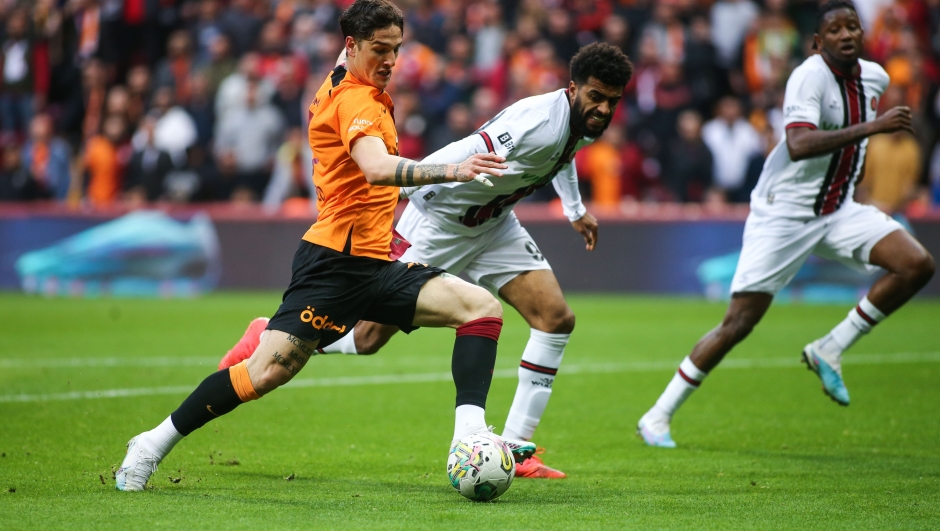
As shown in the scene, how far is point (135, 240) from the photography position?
1731cm

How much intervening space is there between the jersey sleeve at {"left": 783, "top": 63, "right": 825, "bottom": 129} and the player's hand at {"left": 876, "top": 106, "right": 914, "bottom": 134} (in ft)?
1.87

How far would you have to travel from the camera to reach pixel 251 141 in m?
18.7

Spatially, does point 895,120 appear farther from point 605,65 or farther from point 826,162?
point 605,65

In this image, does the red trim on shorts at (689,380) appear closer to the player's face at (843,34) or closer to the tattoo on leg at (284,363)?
the player's face at (843,34)

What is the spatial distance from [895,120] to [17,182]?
51.8 ft

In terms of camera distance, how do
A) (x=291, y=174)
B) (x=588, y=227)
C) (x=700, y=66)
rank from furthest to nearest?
1. (x=291, y=174)
2. (x=700, y=66)
3. (x=588, y=227)

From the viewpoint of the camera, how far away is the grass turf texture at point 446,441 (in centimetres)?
500

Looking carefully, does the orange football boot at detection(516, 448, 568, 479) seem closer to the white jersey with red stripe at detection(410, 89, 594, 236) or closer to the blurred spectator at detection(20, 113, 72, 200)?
the white jersey with red stripe at detection(410, 89, 594, 236)

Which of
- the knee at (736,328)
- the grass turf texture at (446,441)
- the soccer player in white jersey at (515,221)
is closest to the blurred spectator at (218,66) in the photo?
the grass turf texture at (446,441)

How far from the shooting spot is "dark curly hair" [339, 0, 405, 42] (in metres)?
5.31

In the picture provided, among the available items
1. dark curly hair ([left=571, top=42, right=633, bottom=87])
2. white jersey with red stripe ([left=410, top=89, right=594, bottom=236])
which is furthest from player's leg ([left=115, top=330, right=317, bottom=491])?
dark curly hair ([left=571, top=42, right=633, bottom=87])

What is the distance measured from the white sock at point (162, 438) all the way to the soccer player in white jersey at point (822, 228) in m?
3.03

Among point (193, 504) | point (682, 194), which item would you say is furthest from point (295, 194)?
point (193, 504)

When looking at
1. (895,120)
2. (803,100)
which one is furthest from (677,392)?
(895,120)
